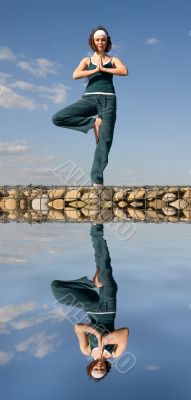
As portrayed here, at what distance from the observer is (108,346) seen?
6.00 ft

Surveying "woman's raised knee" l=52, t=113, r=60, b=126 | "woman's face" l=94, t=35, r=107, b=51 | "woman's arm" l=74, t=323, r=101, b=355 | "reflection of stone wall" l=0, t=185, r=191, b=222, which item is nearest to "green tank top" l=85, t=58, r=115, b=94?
"woman's face" l=94, t=35, r=107, b=51

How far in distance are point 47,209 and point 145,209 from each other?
1402 millimetres

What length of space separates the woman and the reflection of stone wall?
47 centimetres

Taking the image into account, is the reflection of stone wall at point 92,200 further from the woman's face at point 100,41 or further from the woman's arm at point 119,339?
the woman's arm at point 119,339

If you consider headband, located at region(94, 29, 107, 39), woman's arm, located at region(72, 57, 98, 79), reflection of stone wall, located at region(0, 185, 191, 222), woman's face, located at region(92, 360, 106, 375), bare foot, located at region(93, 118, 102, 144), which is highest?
headband, located at region(94, 29, 107, 39)

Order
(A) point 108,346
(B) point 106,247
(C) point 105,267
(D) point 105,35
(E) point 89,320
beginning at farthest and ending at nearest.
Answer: (D) point 105,35, (B) point 106,247, (C) point 105,267, (E) point 89,320, (A) point 108,346

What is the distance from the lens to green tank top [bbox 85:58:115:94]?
5953 millimetres

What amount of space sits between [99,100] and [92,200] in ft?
4.31

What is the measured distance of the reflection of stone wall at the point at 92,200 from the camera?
21.5 feet

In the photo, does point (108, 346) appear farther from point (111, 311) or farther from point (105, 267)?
point (105, 267)

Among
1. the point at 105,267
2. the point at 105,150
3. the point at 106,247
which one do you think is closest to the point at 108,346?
the point at 105,267

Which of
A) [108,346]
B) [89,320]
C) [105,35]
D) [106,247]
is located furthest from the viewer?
[105,35]

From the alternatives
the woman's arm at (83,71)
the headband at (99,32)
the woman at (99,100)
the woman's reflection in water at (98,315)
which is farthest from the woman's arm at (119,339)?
the headband at (99,32)

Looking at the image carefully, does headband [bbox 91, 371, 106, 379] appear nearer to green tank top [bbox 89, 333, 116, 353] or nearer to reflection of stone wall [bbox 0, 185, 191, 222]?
green tank top [bbox 89, 333, 116, 353]
